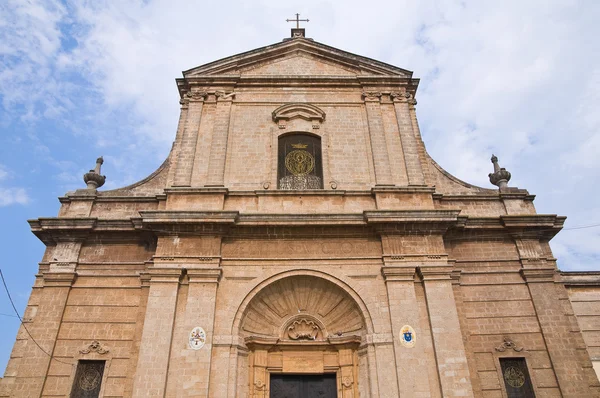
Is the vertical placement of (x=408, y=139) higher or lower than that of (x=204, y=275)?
higher

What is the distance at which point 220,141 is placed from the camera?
1286cm

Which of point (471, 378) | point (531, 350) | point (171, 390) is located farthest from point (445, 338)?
point (171, 390)

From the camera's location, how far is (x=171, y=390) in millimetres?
9445

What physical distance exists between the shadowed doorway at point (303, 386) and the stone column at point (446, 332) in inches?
99.5

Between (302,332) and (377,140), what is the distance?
5658 millimetres

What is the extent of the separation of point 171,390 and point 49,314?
3596mm

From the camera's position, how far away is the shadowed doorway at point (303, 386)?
34.3 ft

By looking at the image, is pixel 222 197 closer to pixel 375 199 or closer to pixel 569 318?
pixel 375 199

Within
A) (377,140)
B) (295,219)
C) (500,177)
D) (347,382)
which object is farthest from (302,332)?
(500,177)

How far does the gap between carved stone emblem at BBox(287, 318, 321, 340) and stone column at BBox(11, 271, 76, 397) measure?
5101 millimetres

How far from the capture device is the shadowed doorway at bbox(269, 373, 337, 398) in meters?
10.5

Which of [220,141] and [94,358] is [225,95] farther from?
[94,358]

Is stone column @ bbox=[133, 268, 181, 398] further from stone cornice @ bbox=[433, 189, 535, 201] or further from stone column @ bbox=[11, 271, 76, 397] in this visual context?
stone cornice @ bbox=[433, 189, 535, 201]

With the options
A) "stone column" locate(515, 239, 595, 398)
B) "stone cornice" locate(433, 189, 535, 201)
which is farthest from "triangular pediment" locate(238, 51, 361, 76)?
"stone column" locate(515, 239, 595, 398)
